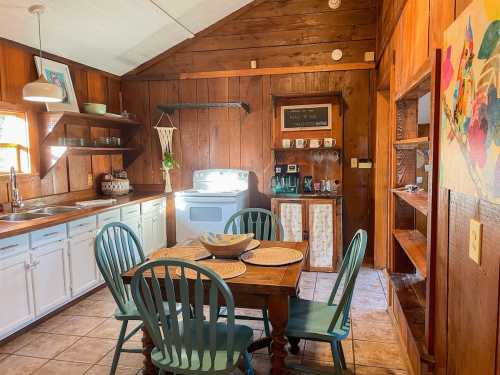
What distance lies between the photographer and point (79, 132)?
4.26 meters

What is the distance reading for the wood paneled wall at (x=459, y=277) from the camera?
3.43 feet

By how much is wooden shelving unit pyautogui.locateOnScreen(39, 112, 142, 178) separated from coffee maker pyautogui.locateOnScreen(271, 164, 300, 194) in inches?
74.3

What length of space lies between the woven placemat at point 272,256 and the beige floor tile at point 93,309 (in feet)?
5.25

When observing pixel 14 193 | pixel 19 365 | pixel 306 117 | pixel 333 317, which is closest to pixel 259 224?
pixel 333 317

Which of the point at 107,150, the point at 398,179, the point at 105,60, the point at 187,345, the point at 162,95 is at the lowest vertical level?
the point at 187,345

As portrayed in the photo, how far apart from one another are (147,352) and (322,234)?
249cm

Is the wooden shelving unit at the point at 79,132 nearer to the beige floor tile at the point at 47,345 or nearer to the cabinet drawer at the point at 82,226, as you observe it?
the cabinet drawer at the point at 82,226

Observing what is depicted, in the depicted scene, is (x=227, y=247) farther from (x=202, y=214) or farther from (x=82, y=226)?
(x=202, y=214)

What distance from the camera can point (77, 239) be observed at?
10.9 feet

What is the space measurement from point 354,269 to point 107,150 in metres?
3.53

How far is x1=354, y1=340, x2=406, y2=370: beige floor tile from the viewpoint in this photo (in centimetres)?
242

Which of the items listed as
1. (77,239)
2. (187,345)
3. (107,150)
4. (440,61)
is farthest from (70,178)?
(440,61)

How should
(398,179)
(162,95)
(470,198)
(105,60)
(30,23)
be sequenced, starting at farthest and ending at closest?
(162,95), (105,60), (30,23), (398,179), (470,198)

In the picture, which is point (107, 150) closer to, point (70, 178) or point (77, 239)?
point (70, 178)
